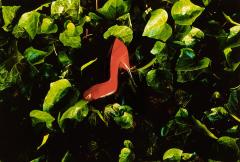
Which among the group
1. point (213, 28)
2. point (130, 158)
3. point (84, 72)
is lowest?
point (130, 158)

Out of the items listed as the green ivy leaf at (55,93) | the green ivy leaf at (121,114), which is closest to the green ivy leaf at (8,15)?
the green ivy leaf at (55,93)

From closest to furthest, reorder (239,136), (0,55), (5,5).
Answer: (239,136), (0,55), (5,5)

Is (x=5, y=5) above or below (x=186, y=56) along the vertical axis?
above

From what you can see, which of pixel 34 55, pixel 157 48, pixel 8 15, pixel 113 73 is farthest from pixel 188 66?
pixel 8 15

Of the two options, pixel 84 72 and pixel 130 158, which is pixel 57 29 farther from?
pixel 130 158

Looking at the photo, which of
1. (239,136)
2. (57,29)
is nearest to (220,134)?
(239,136)

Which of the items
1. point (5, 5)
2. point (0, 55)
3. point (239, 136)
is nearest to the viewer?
point (239, 136)

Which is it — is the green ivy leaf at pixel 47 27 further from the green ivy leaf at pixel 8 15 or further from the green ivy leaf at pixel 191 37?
the green ivy leaf at pixel 191 37
